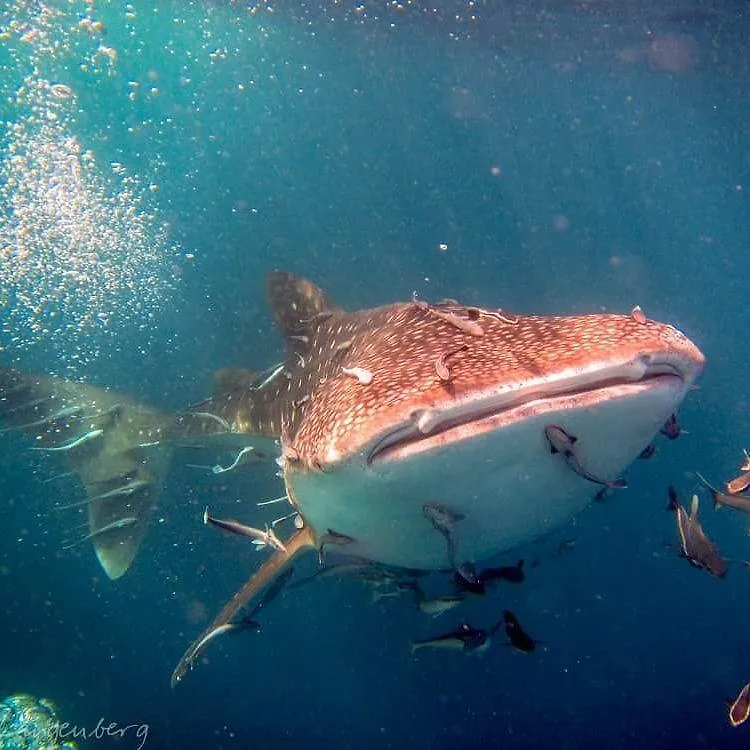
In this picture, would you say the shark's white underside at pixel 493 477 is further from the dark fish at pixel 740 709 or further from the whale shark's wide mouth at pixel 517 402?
the dark fish at pixel 740 709

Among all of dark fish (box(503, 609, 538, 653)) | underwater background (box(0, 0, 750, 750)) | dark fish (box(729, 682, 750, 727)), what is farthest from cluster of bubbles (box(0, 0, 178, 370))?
dark fish (box(729, 682, 750, 727))

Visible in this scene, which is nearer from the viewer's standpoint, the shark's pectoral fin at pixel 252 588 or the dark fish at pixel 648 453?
the dark fish at pixel 648 453

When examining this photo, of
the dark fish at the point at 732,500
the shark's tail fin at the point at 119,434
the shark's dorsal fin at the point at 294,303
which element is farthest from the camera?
the shark's tail fin at the point at 119,434

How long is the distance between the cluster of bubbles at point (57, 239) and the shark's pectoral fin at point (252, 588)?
57.9 ft

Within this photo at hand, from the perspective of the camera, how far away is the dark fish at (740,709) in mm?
3415

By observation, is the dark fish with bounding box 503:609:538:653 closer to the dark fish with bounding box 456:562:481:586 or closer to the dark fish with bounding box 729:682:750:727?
the dark fish with bounding box 456:562:481:586

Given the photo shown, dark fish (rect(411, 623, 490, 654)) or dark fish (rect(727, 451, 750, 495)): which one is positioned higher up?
dark fish (rect(727, 451, 750, 495))

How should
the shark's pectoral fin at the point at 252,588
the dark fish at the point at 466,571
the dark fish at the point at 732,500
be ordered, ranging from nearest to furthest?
1. the dark fish at the point at 466,571
2. the dark fish at the point at 732,500
3. the shark's pectoral fin at the point at 252,588

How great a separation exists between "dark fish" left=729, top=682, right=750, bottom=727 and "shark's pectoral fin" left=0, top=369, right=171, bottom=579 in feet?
26.1

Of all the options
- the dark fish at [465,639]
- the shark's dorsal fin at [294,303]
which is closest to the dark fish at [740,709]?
the dark fish at [465,639]

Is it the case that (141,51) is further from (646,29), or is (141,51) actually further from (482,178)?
Answer: (646,29)

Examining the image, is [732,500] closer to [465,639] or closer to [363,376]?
[465,639]

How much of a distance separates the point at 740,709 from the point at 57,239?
21.1 m

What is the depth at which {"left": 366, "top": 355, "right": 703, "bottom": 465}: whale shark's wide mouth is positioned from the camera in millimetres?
2217
